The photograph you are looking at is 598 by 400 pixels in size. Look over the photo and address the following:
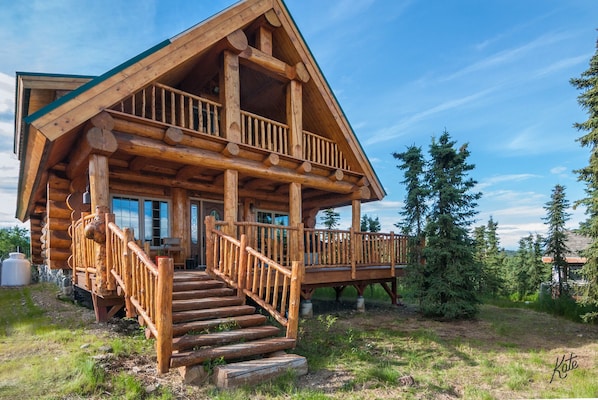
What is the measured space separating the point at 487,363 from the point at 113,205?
9283 mm

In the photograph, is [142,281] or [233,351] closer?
[233,351]

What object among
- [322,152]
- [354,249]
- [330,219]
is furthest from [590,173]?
[330,219]

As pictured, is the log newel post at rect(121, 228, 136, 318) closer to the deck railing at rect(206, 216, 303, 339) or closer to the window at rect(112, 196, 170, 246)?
the deck railing at rect(206, 216, 303, 339)

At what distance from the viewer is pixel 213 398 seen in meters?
4.07

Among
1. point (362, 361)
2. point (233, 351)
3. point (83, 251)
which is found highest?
point (83, 251)

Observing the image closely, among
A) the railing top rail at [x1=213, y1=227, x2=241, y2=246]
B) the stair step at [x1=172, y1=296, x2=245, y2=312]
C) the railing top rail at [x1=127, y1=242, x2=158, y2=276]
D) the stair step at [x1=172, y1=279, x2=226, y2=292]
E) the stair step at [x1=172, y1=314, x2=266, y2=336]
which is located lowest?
Result: the stair step at [x1=172, y1=314, x2=266, y2=336]

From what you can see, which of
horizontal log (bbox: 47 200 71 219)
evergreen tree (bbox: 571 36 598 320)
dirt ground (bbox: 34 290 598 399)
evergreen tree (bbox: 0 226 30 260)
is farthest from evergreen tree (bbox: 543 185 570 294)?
evergreen tree (bbox: 0 226 30 260)

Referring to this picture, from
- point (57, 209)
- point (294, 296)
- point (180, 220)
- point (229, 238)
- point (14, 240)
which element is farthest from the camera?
point (14, 240)

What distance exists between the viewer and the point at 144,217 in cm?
994

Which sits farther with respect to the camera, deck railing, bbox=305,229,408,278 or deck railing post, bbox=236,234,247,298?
deck railing, bbox=305,229,408,278

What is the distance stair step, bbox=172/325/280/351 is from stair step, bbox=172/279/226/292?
1.39 meters

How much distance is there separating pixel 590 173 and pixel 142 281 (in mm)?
10346

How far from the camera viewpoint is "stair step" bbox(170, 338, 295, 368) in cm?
448

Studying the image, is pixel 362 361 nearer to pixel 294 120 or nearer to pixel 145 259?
pixel 145 259
